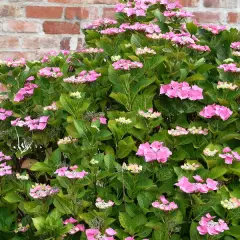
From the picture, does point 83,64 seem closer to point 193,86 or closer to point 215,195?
point 193,86

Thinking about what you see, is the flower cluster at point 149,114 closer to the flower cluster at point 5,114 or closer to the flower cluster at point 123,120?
the flower cluster at point 123,120

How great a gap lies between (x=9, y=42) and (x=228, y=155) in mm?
2026

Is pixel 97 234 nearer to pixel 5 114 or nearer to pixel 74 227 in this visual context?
pixel 74 227

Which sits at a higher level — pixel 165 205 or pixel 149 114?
pixel 149 114

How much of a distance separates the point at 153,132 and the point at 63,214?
1.35 ft

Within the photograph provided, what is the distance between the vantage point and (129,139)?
1.68 meters

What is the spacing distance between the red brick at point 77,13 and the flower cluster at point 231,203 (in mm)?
2075

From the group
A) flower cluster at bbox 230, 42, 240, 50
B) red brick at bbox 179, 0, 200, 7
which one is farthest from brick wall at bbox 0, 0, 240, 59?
flower cluster at bbox 230, 42, 240, 50

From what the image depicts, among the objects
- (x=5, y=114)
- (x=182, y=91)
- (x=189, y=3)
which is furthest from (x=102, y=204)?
(x=189, y=3)

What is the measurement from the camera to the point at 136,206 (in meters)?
1.58

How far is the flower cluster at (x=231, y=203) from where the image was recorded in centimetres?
149

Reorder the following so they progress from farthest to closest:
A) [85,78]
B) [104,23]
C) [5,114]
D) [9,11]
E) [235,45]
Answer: [9,11], [104,23], [235,45], [5,114], [85,78]

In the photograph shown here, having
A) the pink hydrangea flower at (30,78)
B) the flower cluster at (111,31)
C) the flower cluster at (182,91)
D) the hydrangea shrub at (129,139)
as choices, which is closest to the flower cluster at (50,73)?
the hydrangea shrub at (129,139)

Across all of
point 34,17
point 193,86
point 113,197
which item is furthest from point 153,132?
point 34,17
